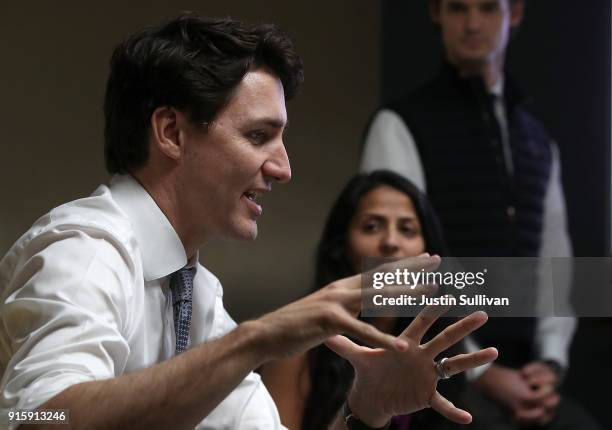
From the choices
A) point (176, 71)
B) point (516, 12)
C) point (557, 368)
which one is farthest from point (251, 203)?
point (516, 12)

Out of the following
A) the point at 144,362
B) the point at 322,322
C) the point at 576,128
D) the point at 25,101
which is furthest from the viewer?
the point at 576,128

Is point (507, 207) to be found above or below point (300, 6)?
below

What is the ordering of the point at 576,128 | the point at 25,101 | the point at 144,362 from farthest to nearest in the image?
the point at 576,128, the point at 25,101, the point at 144,362

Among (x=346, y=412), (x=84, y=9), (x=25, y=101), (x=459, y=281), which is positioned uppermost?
(x=84, y=9)

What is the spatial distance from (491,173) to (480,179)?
3 cm

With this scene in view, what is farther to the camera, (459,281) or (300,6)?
(300,6)

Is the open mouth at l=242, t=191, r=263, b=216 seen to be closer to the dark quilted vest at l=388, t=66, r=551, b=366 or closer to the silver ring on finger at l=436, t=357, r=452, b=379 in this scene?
the silver ring on finger at l=436, t=357, r=452, b=379

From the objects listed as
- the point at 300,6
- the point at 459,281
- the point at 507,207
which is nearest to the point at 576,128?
Answer: the point at 507,207

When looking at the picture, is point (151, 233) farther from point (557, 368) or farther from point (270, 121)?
point (557, 368)

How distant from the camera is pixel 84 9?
2535 mm

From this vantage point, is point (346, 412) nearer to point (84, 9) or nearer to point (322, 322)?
point (322, 322)

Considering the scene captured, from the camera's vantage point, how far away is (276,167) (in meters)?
1.26

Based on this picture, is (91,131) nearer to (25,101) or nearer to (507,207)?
(25,101)

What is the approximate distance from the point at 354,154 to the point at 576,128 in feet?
1.94
